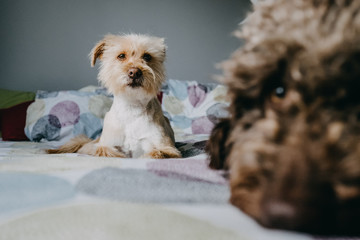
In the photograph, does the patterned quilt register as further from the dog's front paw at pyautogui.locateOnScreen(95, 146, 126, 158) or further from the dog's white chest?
the dog's white chest

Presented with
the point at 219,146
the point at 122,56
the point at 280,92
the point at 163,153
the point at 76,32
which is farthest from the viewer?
the point at 76,32

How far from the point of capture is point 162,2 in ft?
12.2

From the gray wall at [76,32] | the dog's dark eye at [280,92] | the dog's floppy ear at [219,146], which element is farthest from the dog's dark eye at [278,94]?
the gray wall at [76,32]

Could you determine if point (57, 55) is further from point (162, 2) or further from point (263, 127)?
point (263, 127)

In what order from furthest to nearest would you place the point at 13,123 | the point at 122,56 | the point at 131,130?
1. the point at 13,123
2. the point at 122,56
3. the point at 131,130

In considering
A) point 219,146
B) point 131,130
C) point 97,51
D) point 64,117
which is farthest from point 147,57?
point 219,146

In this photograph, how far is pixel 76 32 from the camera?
3.39 meters

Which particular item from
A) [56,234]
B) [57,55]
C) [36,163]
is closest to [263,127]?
[56,234]

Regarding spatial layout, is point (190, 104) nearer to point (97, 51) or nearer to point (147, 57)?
point (147, 57)

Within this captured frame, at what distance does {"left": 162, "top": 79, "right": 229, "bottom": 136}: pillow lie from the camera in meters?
2.64

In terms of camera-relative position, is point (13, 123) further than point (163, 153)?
Yes

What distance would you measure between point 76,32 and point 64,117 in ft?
4.84

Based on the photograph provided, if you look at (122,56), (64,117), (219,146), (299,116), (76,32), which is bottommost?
(64,117)

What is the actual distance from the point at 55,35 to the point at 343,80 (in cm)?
346
